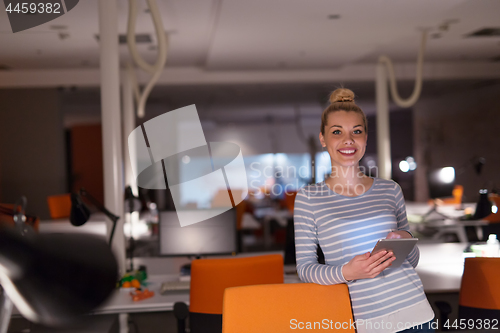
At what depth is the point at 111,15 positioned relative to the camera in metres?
3.08

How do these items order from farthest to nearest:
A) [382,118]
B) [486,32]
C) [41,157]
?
[41,157] → [382,118] → [486,32]

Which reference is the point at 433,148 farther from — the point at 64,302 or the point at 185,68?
the point at 64,302

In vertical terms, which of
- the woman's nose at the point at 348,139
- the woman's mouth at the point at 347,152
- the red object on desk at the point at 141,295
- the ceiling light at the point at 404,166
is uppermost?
the woman's nose at the point at 348,139

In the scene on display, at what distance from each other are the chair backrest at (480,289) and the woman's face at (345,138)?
94cm

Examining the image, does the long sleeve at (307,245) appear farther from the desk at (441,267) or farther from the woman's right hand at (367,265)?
the desk at (441,267)

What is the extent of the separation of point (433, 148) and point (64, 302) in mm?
11573

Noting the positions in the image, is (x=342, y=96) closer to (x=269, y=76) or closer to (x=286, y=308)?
(x=286, y=308)

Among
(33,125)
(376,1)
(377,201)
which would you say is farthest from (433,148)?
(377,201)

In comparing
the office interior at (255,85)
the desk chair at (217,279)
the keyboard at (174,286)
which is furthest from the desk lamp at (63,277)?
the keyboard at (174,286)

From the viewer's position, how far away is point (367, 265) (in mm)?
1361

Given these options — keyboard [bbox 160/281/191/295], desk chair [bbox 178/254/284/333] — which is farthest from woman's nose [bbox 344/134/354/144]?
keyboard [bbox 160/281/191/295]

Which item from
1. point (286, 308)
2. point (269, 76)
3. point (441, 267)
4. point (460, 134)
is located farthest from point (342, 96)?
point (460, 134)

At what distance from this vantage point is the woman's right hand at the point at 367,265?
4.45 ft

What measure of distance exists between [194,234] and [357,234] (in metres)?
1.64
